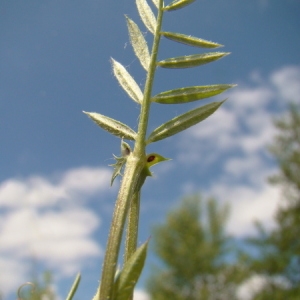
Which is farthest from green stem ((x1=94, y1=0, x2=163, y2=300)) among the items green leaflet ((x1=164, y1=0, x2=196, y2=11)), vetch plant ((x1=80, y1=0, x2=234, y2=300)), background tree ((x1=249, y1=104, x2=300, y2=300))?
background tree ((x1=249, y1=104, x2=300, y2=300))

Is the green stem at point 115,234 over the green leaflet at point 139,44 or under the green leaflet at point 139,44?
under

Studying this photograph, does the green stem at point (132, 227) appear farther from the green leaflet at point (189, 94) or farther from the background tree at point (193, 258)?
the background tree at point (193, 258)

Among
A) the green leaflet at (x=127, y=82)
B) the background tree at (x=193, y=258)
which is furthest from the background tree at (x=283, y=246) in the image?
the green leaflet at (x=127, y=82)

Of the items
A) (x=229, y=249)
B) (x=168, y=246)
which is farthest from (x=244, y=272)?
(x=168, y=246)

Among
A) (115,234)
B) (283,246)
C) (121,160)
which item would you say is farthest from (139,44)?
(283,246)

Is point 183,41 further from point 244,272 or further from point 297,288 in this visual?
point 244,272

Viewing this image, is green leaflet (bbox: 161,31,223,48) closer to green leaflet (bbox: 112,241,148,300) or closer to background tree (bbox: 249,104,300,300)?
green leaflet (bbox: 112,241,148,300)
